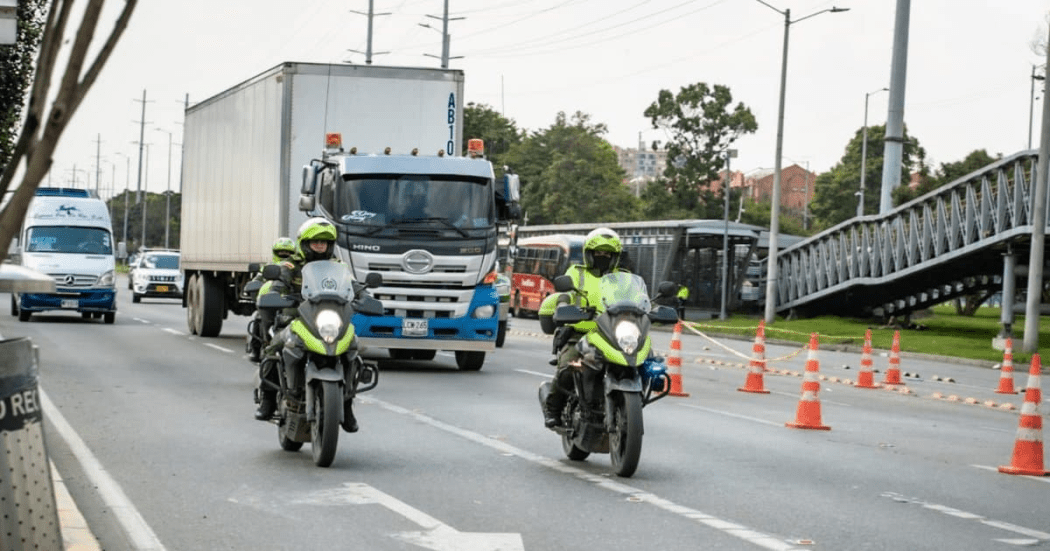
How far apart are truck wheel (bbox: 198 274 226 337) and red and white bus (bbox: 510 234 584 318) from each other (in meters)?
26.0

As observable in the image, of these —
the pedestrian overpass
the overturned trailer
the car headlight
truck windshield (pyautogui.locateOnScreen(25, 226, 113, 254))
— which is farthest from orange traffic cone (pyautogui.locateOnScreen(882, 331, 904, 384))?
the overturned trailer

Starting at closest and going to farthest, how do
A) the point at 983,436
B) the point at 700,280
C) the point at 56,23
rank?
the point at 56,23, the point at 983,436, the point at 700,280

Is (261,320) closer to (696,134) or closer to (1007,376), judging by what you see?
(1007,376)

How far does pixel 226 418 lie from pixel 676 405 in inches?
215

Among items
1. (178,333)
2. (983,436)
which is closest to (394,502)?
(983,436)

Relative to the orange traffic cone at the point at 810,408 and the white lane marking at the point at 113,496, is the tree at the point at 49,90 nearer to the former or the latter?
the white lane marking at the point at 113,496

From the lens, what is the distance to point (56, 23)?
372cm

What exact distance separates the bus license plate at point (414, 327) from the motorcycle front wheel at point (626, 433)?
9.70 meters

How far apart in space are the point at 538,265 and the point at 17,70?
2901cm

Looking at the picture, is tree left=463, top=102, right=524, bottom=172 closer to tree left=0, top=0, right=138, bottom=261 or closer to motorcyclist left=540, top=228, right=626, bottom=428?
motorcyclist left=540, top=228, right=626, bottom=428

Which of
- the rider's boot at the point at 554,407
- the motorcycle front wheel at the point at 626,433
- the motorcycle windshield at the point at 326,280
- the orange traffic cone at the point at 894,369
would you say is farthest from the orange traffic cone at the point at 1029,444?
the orange traffic cone at the point at 894,369

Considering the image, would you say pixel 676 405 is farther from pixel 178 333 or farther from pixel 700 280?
pixel 700 280

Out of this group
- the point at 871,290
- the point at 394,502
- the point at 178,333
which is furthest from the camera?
the point at 871,290

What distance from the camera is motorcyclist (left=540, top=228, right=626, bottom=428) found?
11234 millimetres
